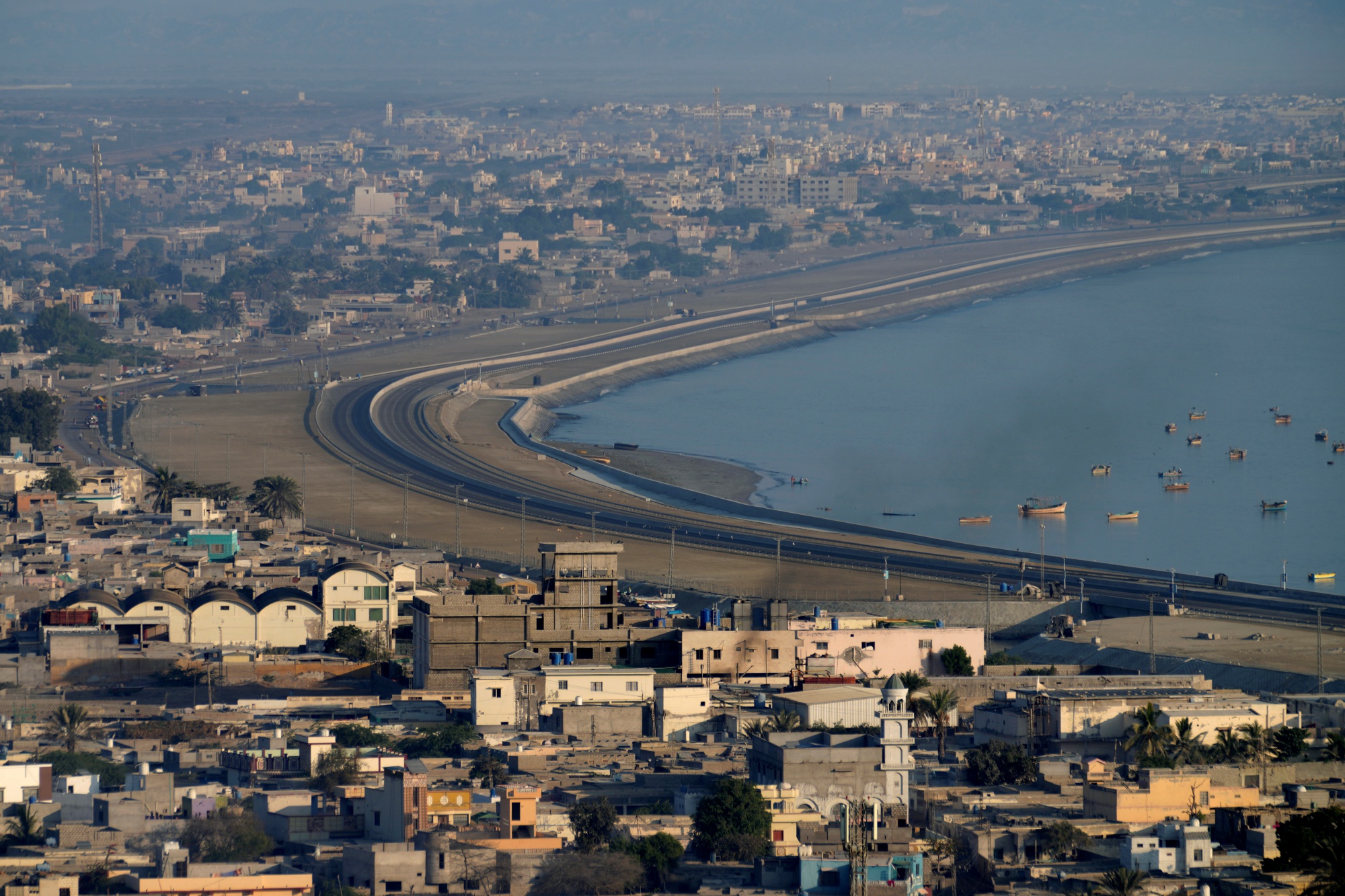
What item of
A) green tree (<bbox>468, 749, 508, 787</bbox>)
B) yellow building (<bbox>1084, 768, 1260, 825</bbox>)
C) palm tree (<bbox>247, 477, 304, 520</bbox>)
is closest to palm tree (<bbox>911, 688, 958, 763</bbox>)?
yellow building (<bbox>1084, 768, 1260, 825</bbox>)

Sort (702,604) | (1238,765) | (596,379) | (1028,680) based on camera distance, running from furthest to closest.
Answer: (596,379)
(702,604)
(1028,680)
(1238,765)

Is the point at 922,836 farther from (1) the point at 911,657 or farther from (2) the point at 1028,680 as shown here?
(1) the point at 911,657

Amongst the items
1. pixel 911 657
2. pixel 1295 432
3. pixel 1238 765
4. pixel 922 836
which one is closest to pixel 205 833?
pixel 922 836

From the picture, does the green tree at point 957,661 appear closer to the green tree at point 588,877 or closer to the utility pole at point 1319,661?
the utility pole at point 1319,661

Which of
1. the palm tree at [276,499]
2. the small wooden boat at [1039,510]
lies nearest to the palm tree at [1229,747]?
the palm tree at [276,499]

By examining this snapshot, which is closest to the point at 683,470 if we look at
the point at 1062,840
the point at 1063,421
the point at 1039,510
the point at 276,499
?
the point at 1039,510

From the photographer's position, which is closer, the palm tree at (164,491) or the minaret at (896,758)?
the minaret at (896,758)

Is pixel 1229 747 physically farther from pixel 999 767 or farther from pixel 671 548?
pixel 671 548
